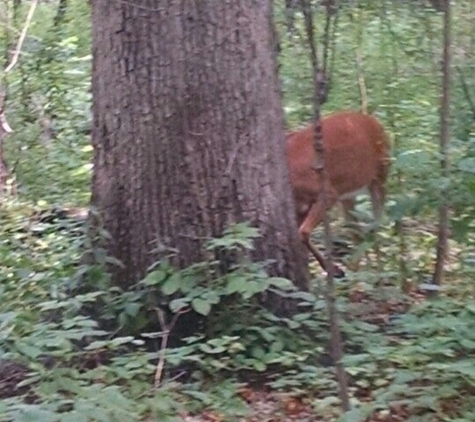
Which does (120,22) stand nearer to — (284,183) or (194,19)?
(194,19)

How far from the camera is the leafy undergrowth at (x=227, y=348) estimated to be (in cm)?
419

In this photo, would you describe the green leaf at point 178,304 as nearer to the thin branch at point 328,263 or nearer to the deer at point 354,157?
the thin branch at point 328,263

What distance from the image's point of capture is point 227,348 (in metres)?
4.98

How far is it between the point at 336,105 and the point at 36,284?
13.9 feet

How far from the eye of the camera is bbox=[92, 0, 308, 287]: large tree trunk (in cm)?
520

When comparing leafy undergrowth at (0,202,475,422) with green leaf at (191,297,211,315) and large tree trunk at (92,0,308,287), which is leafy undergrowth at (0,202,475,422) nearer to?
green leaf at (191,297,211,315)

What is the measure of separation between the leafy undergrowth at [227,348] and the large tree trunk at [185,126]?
227 mm

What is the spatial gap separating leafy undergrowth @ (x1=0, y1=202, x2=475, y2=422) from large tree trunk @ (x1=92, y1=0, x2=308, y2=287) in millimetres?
227

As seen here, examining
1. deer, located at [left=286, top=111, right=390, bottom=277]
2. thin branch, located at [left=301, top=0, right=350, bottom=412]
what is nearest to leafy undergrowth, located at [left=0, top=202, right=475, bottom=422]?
thin branch, located at [left=301, top=0, right=350, bottom=412]

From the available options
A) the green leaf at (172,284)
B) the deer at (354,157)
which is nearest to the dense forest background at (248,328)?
the green leaf at (172,284)

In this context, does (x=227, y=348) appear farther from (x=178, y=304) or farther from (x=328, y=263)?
(x=328, y=263)

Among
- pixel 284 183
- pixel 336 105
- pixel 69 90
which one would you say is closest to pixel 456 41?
pixel 336 105

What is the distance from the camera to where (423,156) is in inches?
204

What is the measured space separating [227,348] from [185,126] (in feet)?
3.51
